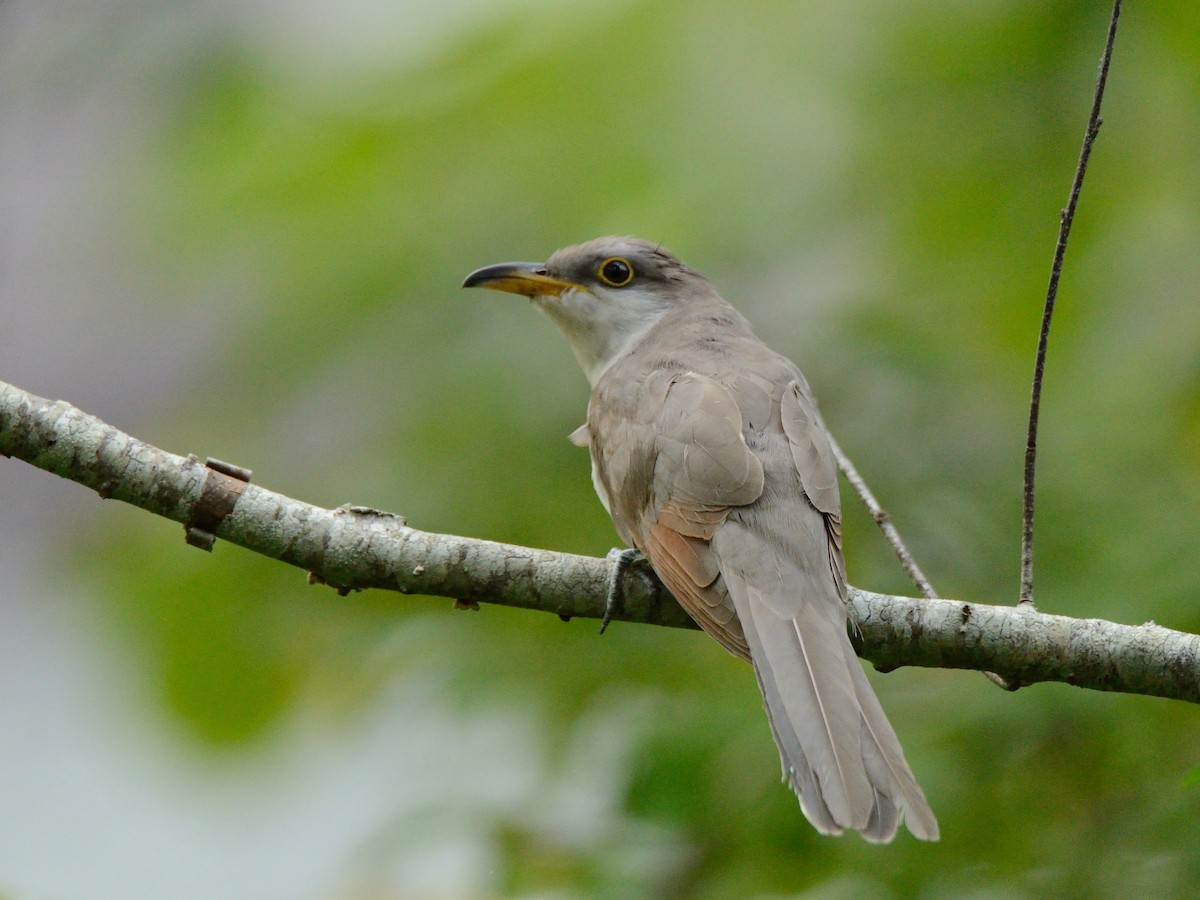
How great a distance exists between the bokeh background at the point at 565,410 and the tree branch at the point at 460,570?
1.51ft

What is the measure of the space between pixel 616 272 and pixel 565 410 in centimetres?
68

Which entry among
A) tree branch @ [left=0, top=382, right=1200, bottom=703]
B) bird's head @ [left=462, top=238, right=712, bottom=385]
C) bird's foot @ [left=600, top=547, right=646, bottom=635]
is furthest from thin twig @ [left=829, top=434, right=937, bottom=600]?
bird's head @ [left=462, top=238, right=712, bottom=385]

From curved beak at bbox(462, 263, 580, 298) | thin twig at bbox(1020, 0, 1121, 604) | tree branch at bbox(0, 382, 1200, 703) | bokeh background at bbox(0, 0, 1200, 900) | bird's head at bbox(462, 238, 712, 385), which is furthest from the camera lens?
bird's head at bbox(462, 238, 712, 385)

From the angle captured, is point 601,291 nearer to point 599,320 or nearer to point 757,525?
point 599,320

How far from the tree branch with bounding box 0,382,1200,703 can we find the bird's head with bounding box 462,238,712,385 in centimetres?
196

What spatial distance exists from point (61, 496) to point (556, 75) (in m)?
4.74

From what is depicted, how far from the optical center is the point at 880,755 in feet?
9.35

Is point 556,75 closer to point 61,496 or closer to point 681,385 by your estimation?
point 681,385

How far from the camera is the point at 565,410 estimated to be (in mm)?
4855

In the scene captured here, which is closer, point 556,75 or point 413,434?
point 413,434

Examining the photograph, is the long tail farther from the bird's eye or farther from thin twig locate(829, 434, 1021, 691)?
the bird's eye

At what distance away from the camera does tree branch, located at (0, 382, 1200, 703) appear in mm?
2941

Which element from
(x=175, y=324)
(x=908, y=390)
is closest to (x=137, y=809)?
(x=175, y=324)

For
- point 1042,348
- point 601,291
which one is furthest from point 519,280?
point 1042,348
